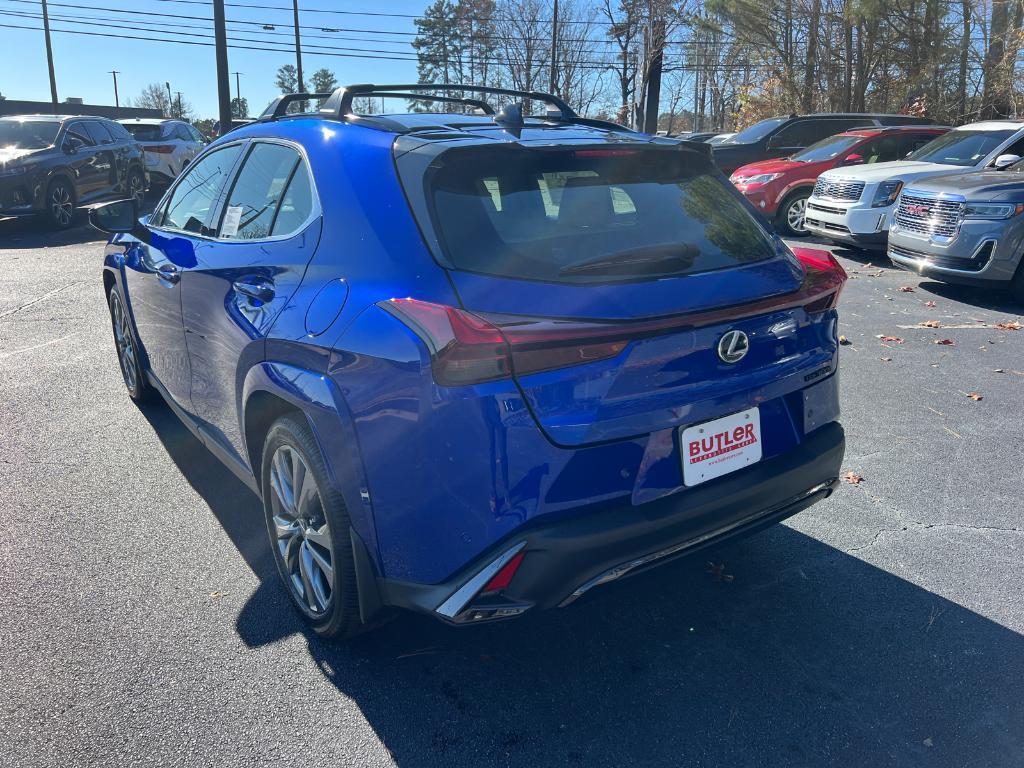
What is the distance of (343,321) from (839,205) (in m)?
9.55

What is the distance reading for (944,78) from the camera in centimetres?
2259

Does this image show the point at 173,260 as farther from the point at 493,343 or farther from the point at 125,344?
the point at 493,343

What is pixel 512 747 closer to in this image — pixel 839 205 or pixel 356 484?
pixel 356 484

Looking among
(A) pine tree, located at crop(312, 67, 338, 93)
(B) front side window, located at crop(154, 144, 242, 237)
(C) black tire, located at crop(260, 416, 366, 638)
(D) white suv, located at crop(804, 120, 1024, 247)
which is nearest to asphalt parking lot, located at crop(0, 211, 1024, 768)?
(C) black tire, located at crop(260, 416, 366, 638)

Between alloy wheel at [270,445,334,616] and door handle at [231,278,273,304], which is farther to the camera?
door handle at [231,278,273,304]

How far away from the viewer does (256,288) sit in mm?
2914

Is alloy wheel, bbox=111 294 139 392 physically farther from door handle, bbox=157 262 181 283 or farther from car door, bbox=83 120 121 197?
car door, bbox=83 120 121 197

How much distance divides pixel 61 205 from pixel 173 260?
36.6ft

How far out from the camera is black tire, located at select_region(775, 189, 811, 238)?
487 inches

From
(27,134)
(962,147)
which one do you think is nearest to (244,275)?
(962,147)

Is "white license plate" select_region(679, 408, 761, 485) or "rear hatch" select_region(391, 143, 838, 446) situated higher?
"rear hatch" select_region(391, 143, 838, 446)

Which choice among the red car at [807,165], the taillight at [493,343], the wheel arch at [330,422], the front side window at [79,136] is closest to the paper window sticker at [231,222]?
the wheel arch at [330,422]

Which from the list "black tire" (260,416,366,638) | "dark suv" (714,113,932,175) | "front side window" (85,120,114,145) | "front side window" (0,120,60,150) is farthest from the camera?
"dark suv" (714,113,932,175)

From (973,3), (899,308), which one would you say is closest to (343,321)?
(899,308)
